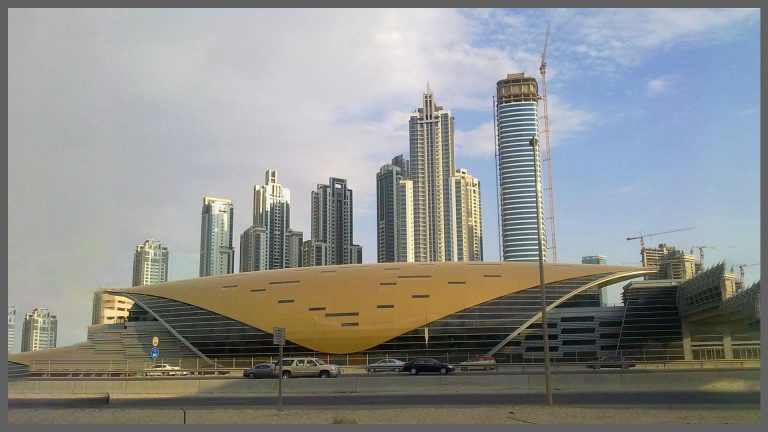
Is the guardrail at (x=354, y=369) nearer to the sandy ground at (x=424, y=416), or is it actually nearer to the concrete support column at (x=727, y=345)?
the concrete support column at (x=727, y=345)

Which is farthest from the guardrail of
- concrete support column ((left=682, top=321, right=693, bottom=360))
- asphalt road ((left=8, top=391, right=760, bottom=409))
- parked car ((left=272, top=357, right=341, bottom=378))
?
asphalt road ((left=8, top=391, right=760, bottom=409))

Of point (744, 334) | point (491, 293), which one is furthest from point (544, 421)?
point (491, 293)

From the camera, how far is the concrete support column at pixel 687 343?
67.8 metres

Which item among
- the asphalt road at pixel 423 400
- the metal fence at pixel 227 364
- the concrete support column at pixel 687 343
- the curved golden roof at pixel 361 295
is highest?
the curved golden roof at pixel 361 295

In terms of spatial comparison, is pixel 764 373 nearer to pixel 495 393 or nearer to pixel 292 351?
pixel 495 393

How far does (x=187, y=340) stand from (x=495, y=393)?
192 feet

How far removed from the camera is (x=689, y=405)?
943 inches

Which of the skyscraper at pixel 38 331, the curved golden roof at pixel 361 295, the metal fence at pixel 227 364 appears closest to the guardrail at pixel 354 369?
the metal fence at pixel 227 364

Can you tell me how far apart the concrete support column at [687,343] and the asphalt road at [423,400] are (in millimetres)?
41125

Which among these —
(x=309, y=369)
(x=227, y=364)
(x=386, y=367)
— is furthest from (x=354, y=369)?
(x=227, y=364)

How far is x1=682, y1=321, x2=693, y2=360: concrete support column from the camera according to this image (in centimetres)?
6775

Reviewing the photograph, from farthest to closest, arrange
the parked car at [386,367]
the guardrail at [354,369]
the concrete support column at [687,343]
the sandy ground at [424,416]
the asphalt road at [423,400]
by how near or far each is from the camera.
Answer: the concrete support column at [687,343] → the parked car at [386,367] → the guardrail at [354,369] → the asphalt road at [423,400] → the sandy ground at [424,416]

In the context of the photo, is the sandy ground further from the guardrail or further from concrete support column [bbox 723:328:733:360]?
concrete support column [bbox 723:328:733:360]

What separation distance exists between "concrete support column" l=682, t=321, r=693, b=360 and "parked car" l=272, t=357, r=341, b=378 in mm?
40283
